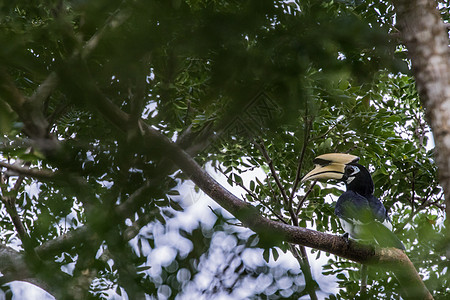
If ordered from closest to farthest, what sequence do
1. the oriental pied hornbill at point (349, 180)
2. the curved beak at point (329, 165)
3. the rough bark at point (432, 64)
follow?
the rough bark at point (432, 64) → the oriental pied hornbill at point (349, 180) → the curved beak at point (329, 165)

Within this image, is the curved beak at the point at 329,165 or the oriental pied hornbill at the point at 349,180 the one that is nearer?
the oriental pied hornbill at the point at 349,180

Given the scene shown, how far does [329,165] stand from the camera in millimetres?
3518

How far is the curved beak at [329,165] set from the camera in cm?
345

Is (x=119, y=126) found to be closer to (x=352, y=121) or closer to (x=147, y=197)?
(x=147, y=197)

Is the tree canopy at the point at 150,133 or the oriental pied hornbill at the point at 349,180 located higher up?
the oriental pied hornbill at the point at 349,180

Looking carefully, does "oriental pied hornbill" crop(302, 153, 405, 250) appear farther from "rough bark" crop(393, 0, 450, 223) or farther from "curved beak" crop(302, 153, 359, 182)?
"rough bark" crop(393, 0, 450, 223)

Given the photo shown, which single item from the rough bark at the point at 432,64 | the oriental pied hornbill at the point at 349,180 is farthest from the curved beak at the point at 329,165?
the rough bark at the point at 432,64

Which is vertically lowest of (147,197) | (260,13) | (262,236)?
(262,236)

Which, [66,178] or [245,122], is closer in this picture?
[66,178]

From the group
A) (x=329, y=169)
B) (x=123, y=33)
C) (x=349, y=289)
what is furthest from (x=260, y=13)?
(x=329, y=169)

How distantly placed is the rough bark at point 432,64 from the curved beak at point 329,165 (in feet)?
5.93

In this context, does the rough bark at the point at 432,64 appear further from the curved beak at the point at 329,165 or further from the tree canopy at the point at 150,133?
the curved beak at the point at 329,165

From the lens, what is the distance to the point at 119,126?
157cm

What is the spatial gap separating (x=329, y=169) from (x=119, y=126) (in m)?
Result: 2.19
